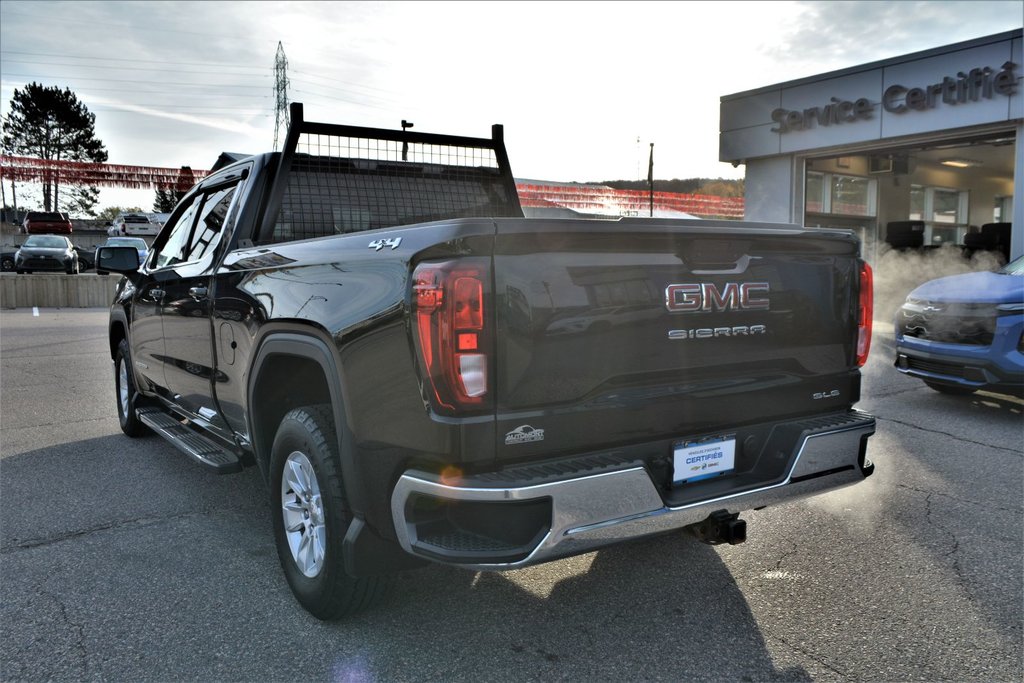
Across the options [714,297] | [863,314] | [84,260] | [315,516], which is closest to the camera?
[714,297]

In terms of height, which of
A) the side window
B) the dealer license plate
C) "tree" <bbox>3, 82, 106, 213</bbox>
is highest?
"tree" <bbox>3, 82, 106, 213</bbox>

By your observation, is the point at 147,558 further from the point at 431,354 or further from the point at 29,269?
the point at 29,269

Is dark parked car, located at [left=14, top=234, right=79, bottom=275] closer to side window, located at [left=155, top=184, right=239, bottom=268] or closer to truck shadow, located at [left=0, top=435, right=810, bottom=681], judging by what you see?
side window, located at [left=155, top=184, right=239, bottom=268]

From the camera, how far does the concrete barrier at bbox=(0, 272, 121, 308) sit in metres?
18.7

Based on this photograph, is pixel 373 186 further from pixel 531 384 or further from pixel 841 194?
pixel 841 194

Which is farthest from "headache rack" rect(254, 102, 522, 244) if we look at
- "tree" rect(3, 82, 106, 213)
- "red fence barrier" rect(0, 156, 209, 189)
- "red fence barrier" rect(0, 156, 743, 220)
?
"tree" rect(3, 82, 106, 213)

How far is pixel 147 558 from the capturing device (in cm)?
356

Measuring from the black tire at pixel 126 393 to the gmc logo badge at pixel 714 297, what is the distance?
14.4ft

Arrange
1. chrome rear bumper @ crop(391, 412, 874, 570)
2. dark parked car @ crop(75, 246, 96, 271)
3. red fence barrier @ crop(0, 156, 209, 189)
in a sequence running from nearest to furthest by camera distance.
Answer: chrome rear bumper @ crop(391, 412, 874, 570), dark parked car @ crop(75, 246, 96, 271), red fence barrier @ crop(0, 156, 209, 189)

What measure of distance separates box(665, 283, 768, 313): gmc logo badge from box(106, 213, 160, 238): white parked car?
36.0m

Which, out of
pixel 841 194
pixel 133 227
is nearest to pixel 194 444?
pixel 841 194

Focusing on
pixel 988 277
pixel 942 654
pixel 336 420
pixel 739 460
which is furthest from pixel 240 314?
pixel 988 277

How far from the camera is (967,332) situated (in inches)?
251

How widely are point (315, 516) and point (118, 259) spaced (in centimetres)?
318
